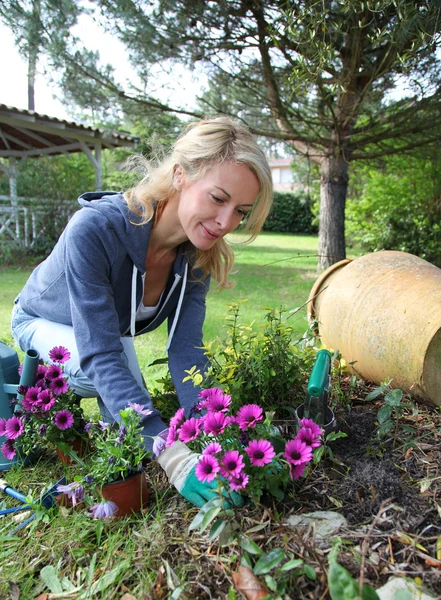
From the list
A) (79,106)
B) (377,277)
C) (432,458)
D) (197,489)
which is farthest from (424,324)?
(79,106)

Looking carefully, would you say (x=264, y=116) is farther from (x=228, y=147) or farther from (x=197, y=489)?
(x=197, y=489)

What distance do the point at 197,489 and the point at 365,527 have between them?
1.56ft

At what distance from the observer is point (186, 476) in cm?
141

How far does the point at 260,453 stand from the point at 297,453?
0.11m

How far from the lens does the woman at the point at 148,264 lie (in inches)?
66.9

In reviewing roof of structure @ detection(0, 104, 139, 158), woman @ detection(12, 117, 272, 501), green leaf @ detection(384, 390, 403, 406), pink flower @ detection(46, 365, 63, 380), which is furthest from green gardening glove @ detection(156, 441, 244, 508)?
roof of structure @ detection(0, 104, 139, 158)

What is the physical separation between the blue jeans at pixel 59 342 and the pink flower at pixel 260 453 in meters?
0.81

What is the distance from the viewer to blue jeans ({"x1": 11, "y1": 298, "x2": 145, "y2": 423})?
1.99 metres

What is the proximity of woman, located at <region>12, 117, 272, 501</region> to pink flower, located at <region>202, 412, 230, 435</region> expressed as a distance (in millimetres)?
273

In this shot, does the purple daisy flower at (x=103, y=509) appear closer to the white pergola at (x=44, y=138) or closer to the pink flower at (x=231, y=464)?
the pink flower at (x=231, y=464)

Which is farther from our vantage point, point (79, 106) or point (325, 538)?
point (79, 106)

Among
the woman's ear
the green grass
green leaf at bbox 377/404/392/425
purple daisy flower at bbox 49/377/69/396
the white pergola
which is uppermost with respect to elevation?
the white pergola

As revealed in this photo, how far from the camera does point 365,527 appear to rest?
1.21m

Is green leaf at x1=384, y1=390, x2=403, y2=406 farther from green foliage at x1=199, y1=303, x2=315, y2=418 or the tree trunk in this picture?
the tree trunk
